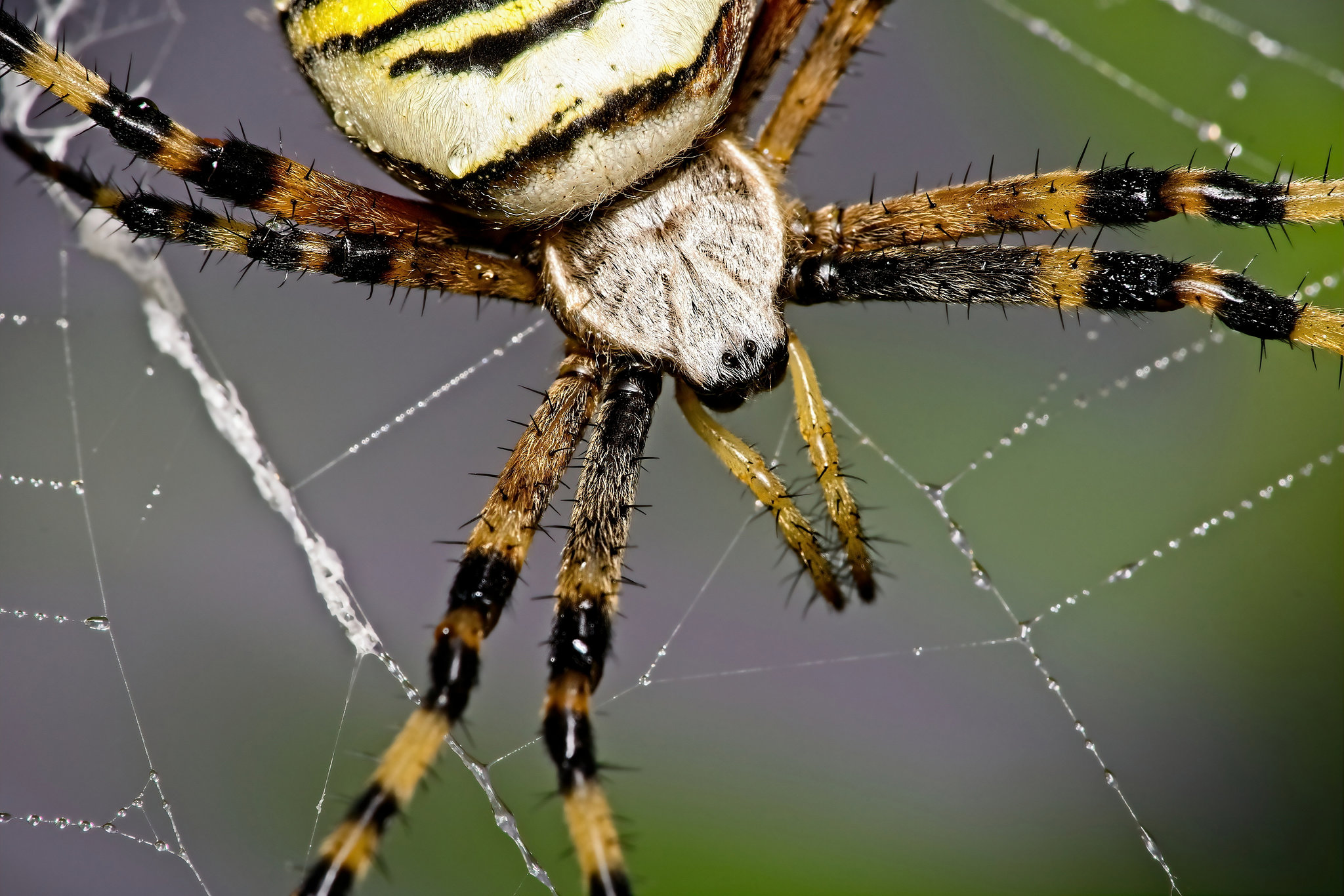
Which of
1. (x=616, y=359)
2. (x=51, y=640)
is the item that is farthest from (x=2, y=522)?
(x=616, y=359)

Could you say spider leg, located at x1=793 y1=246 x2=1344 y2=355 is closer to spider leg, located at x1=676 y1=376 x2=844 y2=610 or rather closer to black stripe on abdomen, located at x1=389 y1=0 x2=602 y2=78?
spider leg, located at x1=676 y1=376 x2=844 y2=610

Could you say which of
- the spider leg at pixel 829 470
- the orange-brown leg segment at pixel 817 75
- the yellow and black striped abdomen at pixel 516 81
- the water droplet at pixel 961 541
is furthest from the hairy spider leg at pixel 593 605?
the water droplet at pixel 961 541

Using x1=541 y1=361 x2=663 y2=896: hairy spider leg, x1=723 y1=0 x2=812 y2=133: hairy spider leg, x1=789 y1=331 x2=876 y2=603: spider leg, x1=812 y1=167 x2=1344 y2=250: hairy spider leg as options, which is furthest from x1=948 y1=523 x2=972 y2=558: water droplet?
x1=723 y1=0 x2=812 y2=133: hairy spider leg

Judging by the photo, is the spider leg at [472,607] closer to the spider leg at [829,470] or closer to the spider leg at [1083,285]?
the spider leg at [829,470]

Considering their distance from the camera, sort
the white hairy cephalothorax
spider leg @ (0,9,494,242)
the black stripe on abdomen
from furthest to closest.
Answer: the white hairy cephalothorax, spider leg @ (0,9,494,242), the black stripe on abdomen

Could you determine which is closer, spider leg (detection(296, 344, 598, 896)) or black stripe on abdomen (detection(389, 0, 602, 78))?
spider leg (detection(296, 344, 598, 896))

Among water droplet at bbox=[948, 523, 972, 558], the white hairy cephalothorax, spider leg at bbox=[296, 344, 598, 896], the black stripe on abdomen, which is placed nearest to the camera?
spider leg at bbox=[296, 344, 598, 896]

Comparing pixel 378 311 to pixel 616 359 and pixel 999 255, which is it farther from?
pixel 999 255
